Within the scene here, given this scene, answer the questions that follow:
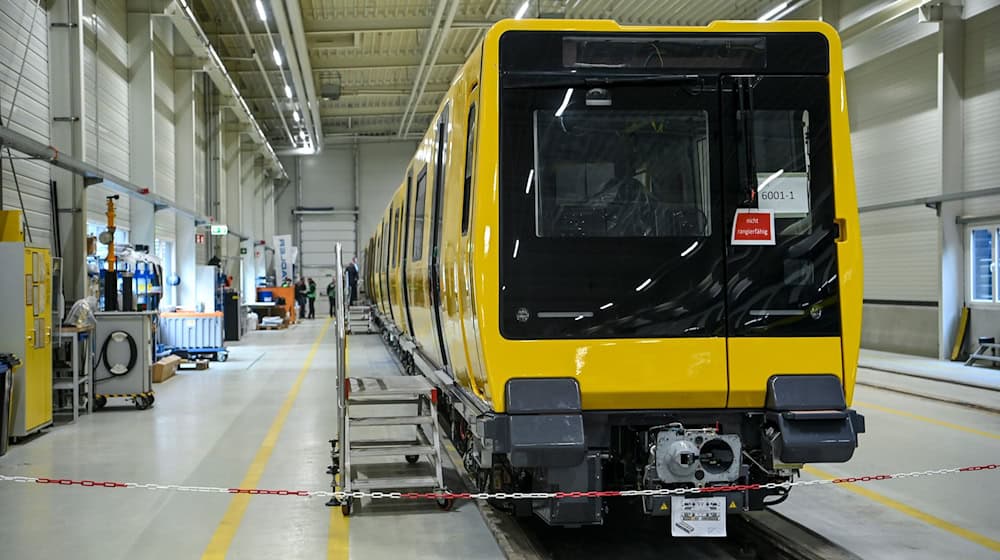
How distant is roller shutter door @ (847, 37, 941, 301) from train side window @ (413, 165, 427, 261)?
1173 cm

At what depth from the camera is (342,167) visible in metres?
38.1

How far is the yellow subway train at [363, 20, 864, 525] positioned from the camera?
4562 mm

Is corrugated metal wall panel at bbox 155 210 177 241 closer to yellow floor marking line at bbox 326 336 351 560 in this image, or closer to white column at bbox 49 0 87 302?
white column at bbox 49 0 87 302

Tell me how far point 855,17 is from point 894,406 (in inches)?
388

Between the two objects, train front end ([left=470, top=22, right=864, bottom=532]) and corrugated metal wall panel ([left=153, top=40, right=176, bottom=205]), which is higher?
corrugated metal wall panel ([left=153, top=40, right=176, bottom=205])

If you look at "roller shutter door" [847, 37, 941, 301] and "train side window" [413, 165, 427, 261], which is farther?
"roller shutter door" [847, 37, 941, 301]

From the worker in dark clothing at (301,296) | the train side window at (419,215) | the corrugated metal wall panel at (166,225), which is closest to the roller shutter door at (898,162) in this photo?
the train side window at (419,215)

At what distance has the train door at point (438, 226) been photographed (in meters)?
6.36

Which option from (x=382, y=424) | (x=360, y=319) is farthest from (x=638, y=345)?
(x=360, y=319)

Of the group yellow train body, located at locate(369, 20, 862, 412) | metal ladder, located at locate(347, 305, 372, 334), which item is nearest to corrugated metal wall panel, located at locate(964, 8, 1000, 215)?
yellow train body, located at locate(369, 20, 862, 412)

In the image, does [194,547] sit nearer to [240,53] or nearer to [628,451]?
[628,451]

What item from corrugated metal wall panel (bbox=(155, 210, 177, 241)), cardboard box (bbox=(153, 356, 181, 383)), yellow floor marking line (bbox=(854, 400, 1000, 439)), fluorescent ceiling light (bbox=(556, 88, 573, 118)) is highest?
corrugated metal wall panel (bbox=(155, 210, 177, 241))

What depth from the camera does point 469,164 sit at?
16.7 ft

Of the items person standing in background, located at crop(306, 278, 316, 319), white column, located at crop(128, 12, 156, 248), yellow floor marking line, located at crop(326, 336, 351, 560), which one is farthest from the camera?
person standing in background, located at crop(306, 278, 316, 319)
